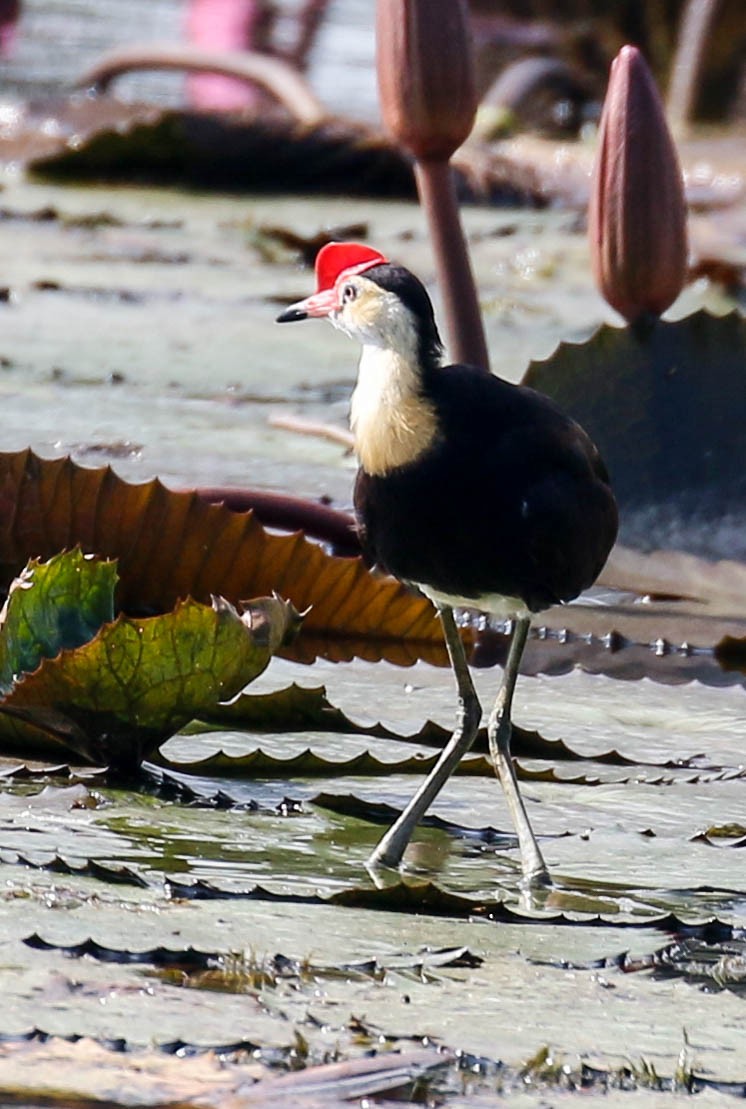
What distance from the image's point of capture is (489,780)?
1.90 metres

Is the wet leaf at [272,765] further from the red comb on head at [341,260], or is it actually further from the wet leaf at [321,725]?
the red comb on head at [341,260]

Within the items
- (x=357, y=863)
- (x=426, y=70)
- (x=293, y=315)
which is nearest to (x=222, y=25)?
(x=426, y=70)

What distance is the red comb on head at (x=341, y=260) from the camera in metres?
1.71

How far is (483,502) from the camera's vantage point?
1626 mm

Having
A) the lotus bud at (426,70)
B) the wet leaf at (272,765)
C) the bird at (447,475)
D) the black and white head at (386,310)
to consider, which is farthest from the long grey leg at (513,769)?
the lotus bud at (426,70)

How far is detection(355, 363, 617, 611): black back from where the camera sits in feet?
5.31

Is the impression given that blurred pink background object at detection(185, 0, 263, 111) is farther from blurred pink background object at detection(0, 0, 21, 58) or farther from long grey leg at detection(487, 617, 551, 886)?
long grey leg at detection(487, 617, 551, 886)

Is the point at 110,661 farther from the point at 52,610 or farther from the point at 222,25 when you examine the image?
the point at 222,25

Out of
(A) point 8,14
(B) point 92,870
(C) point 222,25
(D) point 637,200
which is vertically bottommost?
(B) point 92,870

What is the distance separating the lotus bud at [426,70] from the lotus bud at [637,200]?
184 millimetres

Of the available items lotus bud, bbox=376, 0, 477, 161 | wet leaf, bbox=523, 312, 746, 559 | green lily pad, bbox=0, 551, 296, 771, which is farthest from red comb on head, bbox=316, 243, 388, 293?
lotus bud, bbox=376, 0, 477, 161

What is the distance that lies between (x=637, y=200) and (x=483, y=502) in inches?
34.8

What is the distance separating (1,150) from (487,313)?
2241 mm

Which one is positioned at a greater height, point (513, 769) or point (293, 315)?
point (293, 315)
